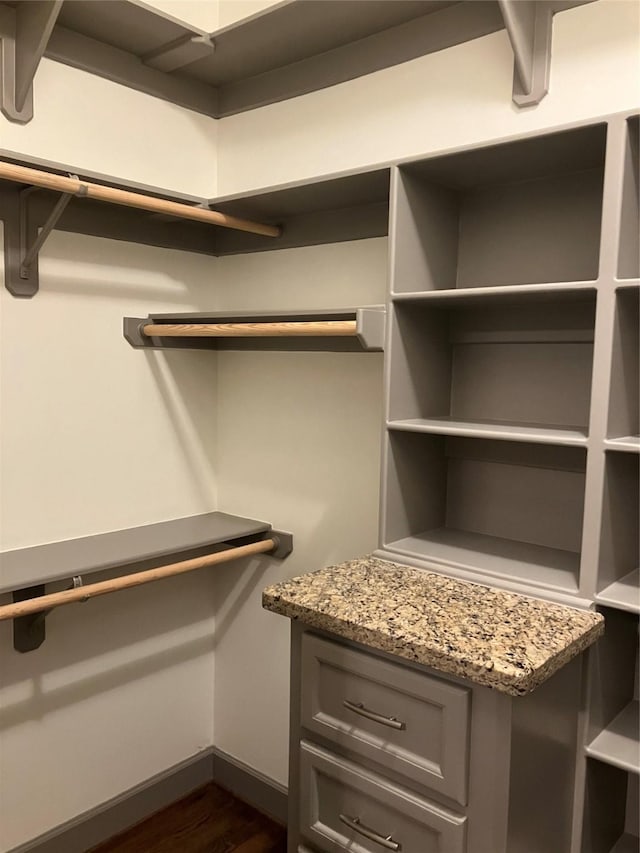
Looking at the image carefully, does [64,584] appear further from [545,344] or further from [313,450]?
[545,344]

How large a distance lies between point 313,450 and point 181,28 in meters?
1.23

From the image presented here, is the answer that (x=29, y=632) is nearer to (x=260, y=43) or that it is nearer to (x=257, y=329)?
(x=257, y=329)

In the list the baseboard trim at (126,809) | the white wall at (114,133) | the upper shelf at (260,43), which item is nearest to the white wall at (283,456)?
the baseboard trim at (126,809)

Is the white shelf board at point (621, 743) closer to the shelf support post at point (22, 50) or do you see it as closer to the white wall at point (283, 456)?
the white wall at point (283, 456)

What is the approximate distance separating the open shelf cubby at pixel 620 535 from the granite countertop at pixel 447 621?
3.0 inches

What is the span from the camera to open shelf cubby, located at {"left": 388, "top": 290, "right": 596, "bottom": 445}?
163 centimetres

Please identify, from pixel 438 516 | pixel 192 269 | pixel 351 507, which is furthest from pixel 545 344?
pixel 192 269

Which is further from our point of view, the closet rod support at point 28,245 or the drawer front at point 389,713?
the closet rod support at point 28,245

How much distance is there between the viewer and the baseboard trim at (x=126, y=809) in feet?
6.61

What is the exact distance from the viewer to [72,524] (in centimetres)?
202

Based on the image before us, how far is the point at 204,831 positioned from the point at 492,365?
1688 mm

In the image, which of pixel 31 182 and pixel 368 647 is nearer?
pixel 368 647

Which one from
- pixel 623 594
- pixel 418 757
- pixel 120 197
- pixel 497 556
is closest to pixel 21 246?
pixel 120 197

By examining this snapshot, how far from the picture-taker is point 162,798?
2279 millimetres
